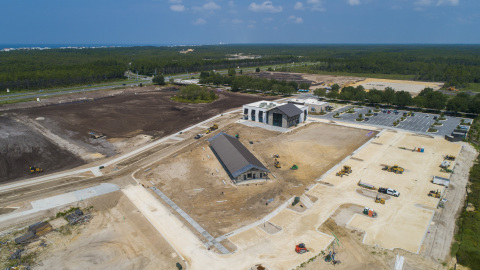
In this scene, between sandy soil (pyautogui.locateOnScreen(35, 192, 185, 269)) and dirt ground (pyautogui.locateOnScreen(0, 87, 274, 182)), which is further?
dirt ground (pyautogui.locateOnScreen(0, 87, 274, 182))

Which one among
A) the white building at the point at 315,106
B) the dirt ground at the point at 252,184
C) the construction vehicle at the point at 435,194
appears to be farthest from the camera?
the white building at the point at 315,106


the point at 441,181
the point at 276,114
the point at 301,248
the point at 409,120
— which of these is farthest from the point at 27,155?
the point at 409,120

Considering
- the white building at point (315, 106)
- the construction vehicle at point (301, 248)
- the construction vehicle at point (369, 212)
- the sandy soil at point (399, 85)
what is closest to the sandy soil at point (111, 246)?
the construction vehicle at point (301, 248)

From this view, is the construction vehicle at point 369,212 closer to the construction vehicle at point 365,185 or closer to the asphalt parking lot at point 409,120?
the construction vehicle at point 365,185

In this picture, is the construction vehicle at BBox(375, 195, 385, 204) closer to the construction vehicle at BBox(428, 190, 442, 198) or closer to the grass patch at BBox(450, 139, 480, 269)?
the construction vehicle at BBox(428, 190, 442, 198)

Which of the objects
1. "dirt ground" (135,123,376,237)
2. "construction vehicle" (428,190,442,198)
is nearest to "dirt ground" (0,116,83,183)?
"dirt ground" (135,123,376,237)

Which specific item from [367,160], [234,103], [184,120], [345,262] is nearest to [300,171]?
[367,160]

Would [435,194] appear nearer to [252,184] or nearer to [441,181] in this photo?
[441,181]
